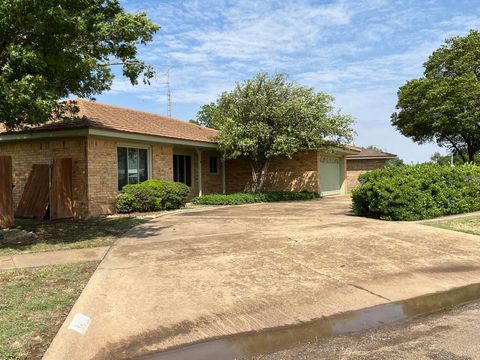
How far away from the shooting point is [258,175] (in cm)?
2355

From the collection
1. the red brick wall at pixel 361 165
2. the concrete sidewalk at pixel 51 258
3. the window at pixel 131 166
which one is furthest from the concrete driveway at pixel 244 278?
the red brick wall at pixel 361 165

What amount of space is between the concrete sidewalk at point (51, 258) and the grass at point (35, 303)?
0.42 meters

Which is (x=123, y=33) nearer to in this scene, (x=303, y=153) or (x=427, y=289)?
(x=427, y=289)

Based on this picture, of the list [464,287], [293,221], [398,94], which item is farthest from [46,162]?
[398,94]

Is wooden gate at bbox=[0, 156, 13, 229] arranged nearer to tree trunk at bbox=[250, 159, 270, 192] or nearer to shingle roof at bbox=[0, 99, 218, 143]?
shingle roof at bbox=[0, 99, 218, 143]

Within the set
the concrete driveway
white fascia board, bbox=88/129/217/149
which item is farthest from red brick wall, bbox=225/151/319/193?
the concrete driveway

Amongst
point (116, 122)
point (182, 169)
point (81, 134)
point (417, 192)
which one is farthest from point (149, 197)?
point (417, 192)

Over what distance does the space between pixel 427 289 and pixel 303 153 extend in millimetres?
17384

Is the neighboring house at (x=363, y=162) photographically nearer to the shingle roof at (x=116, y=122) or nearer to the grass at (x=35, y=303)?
the shingle roof at (x=116, y=122)

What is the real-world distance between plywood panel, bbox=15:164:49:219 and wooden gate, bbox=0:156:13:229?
7.38 feet

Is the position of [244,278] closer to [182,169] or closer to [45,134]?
[45,134]

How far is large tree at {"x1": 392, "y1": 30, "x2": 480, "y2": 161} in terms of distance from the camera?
30297 millimetres

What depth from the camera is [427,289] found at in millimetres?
6645

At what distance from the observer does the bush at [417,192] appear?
1309cm
